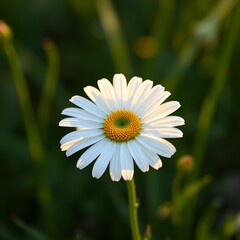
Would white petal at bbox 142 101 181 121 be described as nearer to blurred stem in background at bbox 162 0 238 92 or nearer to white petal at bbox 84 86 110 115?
white petal at bbox 84 86 110 115

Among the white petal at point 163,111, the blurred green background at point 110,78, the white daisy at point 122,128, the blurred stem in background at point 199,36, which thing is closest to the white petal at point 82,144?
the white daisy at point 122,128

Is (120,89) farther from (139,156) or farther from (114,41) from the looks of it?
(114,41)

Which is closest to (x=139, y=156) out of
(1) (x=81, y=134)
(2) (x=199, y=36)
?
(1) (x=81, y=134)

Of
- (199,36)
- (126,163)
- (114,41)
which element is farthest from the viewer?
(114,41)

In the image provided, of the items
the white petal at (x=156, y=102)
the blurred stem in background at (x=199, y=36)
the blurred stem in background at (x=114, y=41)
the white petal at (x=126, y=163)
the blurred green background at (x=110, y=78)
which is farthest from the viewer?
the blurred stem in background at (x=114, y=41)

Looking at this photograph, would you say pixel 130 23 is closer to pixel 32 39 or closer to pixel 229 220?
pixel 32 39

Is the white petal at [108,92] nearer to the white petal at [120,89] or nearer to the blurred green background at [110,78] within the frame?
the white petal at [120,89]
